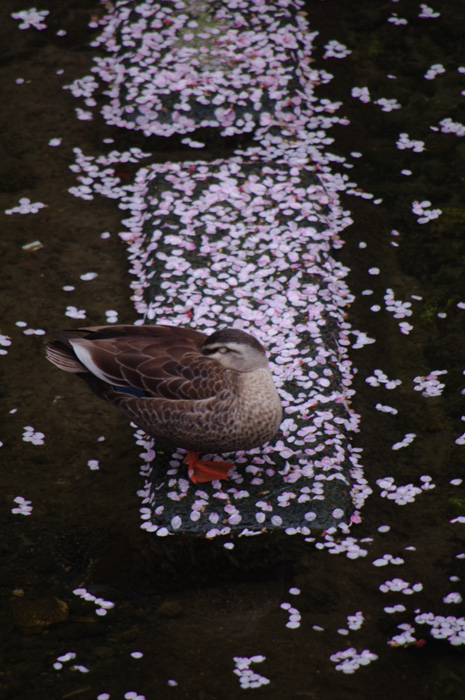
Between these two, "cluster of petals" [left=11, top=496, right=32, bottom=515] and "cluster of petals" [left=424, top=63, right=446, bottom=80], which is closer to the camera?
"cluster of petals" [left=11, top=496, right=32, bottom=515]

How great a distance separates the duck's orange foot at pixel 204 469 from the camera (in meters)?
5.67

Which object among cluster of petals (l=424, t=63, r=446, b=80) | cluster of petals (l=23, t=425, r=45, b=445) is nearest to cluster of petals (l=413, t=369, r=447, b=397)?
cluster of petals (l=23, t=425, r=45, b=445)

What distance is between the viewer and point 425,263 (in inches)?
300

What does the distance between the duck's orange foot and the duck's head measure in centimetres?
71

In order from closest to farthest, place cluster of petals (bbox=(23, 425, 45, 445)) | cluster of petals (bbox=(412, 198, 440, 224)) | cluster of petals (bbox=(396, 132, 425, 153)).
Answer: cluster of petals (bbox=(23, 425, 45, 445)), cluster of petals (bbox=(412, 198, 440, 224)), cluster of petals (bbox=(396, 132, 425, 153))

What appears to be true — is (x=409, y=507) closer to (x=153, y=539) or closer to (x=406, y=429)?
(x=406, y=429)

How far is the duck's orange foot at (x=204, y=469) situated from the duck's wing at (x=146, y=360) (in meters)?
0.55

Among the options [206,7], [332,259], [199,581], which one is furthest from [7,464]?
[206,7]

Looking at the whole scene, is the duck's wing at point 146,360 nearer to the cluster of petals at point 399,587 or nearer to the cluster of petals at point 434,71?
the cluster of petals at point 399,587

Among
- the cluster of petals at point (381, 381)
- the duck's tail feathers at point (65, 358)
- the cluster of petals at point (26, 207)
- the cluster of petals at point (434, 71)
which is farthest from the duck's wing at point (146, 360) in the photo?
the cluster of petals at point (434, 71)

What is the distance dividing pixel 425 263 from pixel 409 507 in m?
Answer: 2.71

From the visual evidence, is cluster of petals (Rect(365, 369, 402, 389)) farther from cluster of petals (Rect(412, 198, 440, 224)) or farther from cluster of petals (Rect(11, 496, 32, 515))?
cluster of petals (Rect(11, 496, 32, 515))

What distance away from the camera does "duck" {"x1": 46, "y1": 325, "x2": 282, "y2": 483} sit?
17.7ft

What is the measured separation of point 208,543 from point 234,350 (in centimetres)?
125
